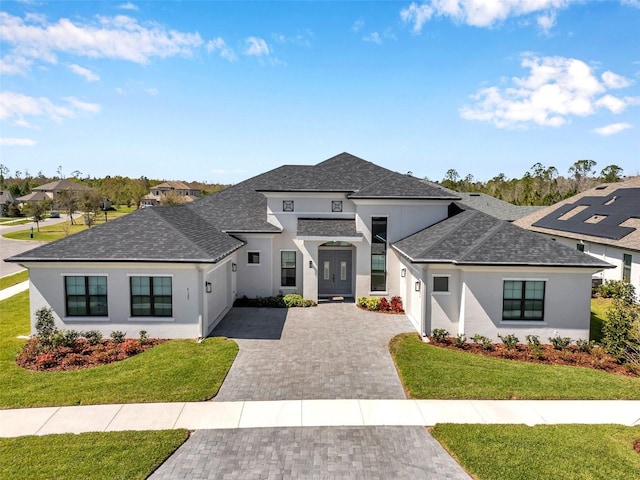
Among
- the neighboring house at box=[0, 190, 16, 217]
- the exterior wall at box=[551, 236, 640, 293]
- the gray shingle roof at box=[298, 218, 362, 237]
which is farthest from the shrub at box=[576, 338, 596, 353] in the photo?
the neighboring house at box=[0, 190, 16, 217]

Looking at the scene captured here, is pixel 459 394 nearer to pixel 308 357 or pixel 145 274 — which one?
pixel 308 357

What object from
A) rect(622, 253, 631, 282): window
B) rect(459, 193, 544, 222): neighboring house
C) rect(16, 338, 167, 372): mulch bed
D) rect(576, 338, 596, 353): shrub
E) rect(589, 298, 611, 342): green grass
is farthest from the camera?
rect(459, 193, 544, 222): neighboring house

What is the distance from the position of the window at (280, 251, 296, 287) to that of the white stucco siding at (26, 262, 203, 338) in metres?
7.55

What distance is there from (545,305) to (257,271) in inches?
551

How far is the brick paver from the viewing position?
7836 mm

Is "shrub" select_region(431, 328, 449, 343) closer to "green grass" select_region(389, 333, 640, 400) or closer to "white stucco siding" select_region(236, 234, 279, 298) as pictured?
"green grass" select_region(389, 333, 640, 400)

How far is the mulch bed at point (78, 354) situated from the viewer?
12.8 m

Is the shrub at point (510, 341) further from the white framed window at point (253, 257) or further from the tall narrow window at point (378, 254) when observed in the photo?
the white framed window at point (253, 257)

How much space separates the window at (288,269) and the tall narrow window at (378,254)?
448cm

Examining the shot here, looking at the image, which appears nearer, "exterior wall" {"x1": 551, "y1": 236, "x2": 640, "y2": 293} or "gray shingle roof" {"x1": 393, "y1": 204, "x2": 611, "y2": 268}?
"gray shingle roof" {"x1": 393, "y1": 204, "x2": 611, "y2": 268}

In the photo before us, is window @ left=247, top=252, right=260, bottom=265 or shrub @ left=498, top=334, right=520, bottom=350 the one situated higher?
window @ left=247, top=252, right=260, bottom=265

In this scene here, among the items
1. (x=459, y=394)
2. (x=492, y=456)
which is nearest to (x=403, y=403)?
(x=459, y=394)

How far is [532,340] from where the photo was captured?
1488 centimetres

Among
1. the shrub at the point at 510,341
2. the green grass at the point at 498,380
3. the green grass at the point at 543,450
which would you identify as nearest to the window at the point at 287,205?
the green grass at the point at 498,380
